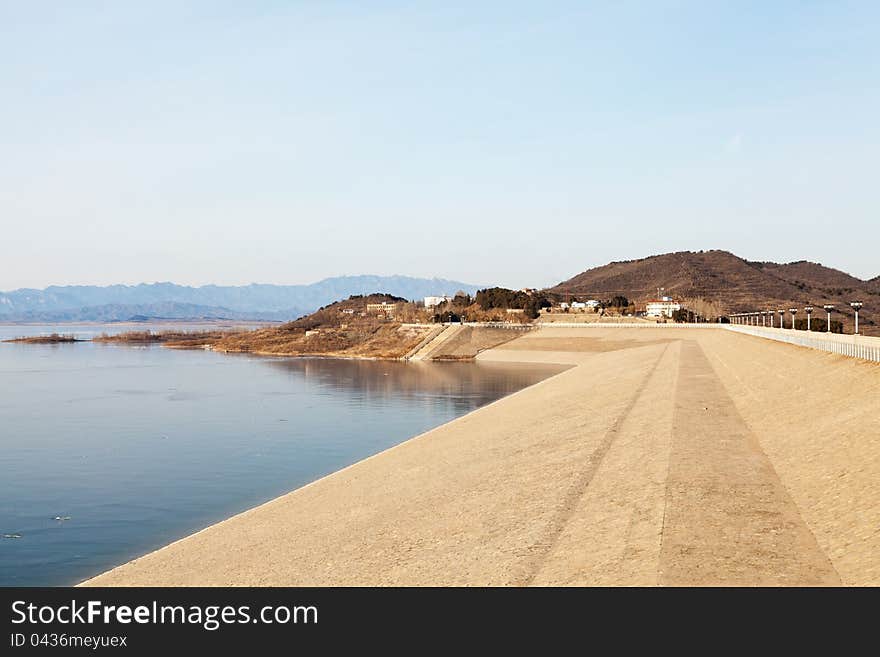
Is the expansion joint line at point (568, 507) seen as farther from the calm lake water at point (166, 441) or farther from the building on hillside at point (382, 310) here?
the building on hillside at point (382, 310)

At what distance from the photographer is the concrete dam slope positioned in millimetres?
12281

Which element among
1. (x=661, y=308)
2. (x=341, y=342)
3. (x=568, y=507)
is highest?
(x=661, y=308)

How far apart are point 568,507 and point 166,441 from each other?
25175 mm

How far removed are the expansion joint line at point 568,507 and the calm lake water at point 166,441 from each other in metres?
9.87

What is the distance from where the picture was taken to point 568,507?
16.4 m

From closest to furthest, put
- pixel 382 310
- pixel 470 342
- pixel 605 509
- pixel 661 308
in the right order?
1. pixel 605 509
2. pixel 470 342
3. pixel 661 308
4. pixel 382 310

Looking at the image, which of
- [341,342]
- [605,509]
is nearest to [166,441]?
[605,509]

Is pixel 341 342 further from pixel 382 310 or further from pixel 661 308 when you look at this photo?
pixel 661 308

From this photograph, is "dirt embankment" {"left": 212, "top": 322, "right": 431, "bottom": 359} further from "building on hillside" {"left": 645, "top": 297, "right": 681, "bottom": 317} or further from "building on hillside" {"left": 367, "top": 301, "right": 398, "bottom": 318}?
"building on hillside" {"left": 645, "top": 297, "right": 681, "bottom": 317}

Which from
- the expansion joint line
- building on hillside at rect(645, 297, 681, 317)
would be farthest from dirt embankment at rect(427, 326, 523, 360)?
the expansion joint line

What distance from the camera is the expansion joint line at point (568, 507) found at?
13.0 m

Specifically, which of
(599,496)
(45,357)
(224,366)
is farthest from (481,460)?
(45,357)

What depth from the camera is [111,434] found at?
39.3 meters
